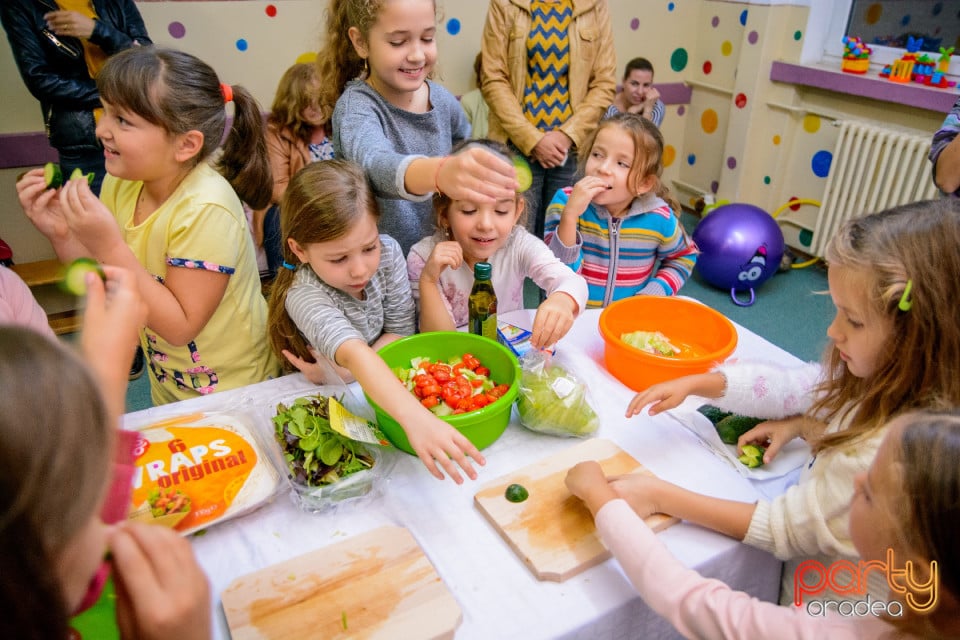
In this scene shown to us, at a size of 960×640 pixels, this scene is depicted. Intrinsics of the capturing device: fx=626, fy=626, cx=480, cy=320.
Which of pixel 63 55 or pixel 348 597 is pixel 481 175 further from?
pixel 63 55

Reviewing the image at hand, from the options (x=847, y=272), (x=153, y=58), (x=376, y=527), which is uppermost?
(x=153, y=58)

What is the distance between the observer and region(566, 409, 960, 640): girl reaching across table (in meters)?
0.67

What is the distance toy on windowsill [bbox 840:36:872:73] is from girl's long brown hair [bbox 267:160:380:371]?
3.22 m

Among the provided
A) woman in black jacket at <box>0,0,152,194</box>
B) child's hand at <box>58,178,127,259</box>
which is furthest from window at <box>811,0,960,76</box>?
child's hand at <box>58,178,127,259</box>

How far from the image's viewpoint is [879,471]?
752 mm

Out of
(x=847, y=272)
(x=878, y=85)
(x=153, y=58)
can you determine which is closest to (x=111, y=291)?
(x=153, y=58)

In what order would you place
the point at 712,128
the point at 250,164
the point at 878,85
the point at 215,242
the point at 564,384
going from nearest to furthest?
1. the point at 564,384
2. the point at 215,242
3. the point at 250,164
4. the point at 878,85
5. the point at 712,128

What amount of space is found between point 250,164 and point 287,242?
1.09 feet

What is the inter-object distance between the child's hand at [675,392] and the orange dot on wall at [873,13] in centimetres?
337

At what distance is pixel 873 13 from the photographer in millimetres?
3527

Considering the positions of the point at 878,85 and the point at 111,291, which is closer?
the point at 111,291

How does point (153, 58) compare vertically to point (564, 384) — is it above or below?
→ above

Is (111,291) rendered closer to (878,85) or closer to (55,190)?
(55,190)

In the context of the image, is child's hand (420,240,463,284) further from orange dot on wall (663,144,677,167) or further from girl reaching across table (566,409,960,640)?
orange dot on wall (663,144,677,167)
